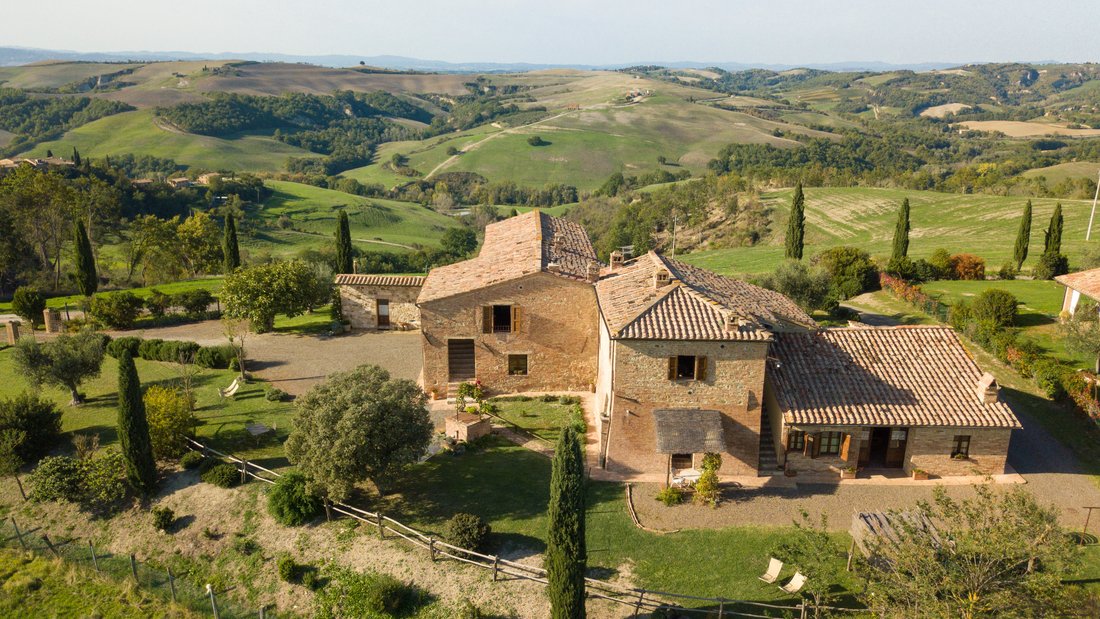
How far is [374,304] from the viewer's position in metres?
43.3

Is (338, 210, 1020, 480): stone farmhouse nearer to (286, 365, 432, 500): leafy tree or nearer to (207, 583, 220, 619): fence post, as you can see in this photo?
(286, 365, 432, 500): leafy tree

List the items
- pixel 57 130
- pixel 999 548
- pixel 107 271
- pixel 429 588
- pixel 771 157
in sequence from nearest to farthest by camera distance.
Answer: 1. pixel 999 548
2. pixel 429 588
3. pixel 107 271
4. pixel 771 157
5. pixel 57 130

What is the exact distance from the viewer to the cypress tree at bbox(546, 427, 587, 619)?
17.5 meters

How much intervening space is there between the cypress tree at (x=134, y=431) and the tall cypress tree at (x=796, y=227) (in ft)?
161

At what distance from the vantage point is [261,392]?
3391 cm

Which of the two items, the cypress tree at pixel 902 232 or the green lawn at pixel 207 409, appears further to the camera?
the cypress tree at pixel 902 232

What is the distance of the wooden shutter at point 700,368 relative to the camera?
971 inches

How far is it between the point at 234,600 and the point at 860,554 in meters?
18.8

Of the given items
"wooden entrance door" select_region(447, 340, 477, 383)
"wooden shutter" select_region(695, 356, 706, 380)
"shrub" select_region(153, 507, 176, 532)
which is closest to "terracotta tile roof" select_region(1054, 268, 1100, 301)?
"wooden shutter" select_region(695, 356, 706, 380)

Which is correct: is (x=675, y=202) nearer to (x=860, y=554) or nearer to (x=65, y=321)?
(x=65, y=321)

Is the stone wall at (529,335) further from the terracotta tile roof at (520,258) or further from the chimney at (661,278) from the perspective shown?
the chimney at (661,278)

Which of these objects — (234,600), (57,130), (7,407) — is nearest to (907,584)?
(234,600)

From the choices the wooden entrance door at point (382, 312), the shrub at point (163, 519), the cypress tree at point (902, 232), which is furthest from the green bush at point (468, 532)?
the cypress tree at point (902, 232)

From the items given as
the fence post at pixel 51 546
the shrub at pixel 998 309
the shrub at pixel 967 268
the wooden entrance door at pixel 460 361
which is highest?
the shrub at pixel 998 309
